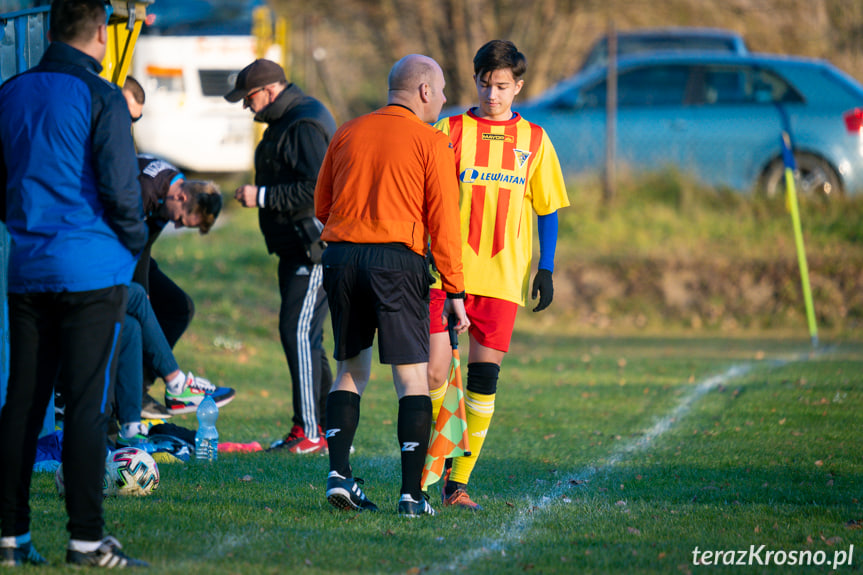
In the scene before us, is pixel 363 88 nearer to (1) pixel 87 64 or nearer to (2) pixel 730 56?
(2) pixel 730 56

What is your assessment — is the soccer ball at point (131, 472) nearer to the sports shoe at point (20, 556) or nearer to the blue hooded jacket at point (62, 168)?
the sports shoe at point (20, 556)

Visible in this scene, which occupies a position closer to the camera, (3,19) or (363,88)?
(3,19)

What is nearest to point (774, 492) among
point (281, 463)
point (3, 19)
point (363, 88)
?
point (281, 463)

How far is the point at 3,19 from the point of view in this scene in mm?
5746

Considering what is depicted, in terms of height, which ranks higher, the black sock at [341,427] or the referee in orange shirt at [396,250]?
the referee in orange shirt at [396,250]

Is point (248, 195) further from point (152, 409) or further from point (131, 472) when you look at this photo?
point (131, 472)

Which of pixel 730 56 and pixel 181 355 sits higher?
pixel 730 56

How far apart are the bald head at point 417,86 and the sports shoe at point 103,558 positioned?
7.65 ft

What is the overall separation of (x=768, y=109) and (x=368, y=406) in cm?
890

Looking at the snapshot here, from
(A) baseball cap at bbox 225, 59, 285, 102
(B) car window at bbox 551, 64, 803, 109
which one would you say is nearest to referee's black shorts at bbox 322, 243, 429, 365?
(A) baseball cap at bbox 225, 59, 285, 102

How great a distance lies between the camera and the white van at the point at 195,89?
56.4 ft

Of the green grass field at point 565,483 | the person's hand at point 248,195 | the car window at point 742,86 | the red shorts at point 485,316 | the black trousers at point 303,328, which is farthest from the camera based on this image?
the car window at point 742,86

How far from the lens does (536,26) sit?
20422 mm

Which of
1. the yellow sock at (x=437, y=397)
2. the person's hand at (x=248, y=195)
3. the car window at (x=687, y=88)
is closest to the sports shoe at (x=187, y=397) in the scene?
the person's hand at (x=248, y=195)
